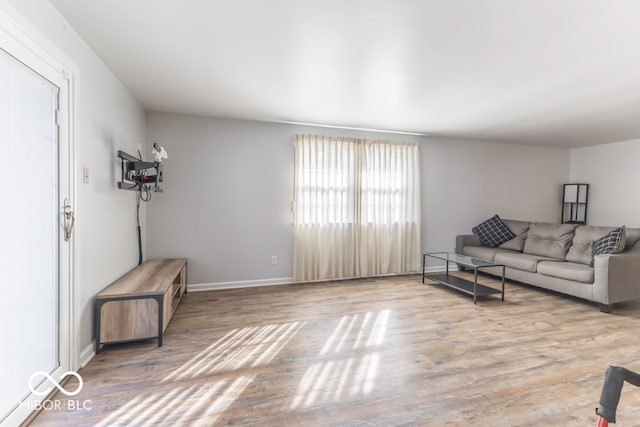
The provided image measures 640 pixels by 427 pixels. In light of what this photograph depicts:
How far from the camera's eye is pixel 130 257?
3227 millimetres

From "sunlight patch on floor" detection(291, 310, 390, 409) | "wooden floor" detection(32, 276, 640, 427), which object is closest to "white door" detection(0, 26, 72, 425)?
"wooden floor" detection(32, 276, 640, 427)

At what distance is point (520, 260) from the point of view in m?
4.31

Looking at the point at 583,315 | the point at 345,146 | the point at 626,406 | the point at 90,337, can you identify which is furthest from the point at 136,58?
the point at 583,315

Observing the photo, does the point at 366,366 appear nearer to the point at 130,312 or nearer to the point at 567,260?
the point at 130,312

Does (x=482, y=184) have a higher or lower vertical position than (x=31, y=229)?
higher

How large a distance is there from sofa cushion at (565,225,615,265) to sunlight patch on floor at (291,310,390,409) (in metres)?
3.22

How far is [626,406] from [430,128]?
381 cm

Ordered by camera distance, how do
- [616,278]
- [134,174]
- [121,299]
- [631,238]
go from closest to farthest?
[121,299] → [134,174] → [616,278] → [631,238]

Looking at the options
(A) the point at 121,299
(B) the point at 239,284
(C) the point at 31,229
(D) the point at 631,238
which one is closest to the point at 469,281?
(D) the point at 631,238

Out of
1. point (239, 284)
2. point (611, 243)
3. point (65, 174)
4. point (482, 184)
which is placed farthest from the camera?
point (482, 184)

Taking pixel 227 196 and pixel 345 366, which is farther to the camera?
pixel 227 196

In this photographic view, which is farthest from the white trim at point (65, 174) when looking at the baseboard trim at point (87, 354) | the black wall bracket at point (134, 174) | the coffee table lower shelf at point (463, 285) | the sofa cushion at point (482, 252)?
the sofa cushion at point (482, 252)

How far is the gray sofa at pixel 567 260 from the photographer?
3.38 meters

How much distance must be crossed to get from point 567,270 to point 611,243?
0.62 m
